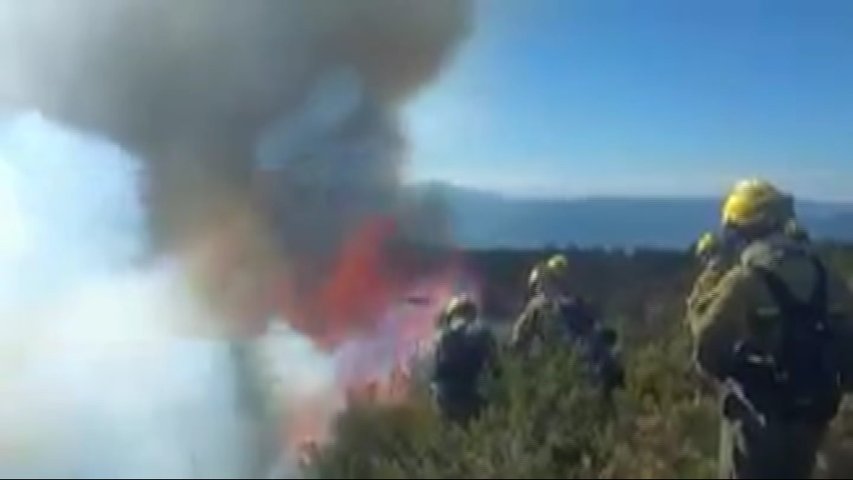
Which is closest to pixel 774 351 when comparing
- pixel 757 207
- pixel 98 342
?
pixel 757 207

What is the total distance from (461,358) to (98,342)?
93cm

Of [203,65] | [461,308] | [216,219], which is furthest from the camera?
[203,65]

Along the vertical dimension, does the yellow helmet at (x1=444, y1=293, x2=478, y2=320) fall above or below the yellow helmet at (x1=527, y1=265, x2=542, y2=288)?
below

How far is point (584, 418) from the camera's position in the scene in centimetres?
396

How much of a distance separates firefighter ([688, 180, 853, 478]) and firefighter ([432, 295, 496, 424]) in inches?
21.5

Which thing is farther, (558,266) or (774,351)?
(558,266)

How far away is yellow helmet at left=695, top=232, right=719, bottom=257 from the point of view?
391 cm

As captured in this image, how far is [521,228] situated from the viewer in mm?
3957

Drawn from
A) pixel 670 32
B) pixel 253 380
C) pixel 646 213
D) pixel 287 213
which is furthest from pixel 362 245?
pixel 670 32

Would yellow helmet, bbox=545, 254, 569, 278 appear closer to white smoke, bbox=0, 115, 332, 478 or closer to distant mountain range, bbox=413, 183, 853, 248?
distant mountain range, bbox=413, 183, 853, 248

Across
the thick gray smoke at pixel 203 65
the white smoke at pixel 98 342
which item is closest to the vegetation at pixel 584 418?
the white smoke at pixel 98 342

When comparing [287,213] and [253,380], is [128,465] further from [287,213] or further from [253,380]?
[287,213]

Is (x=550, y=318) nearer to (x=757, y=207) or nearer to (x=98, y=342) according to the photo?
(x=757, y=207)

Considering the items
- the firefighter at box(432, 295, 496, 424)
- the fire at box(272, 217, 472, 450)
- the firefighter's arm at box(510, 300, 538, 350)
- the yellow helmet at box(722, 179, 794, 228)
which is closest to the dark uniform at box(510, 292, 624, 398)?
the firefighter's arm at box(510, 300, 538, 350)
